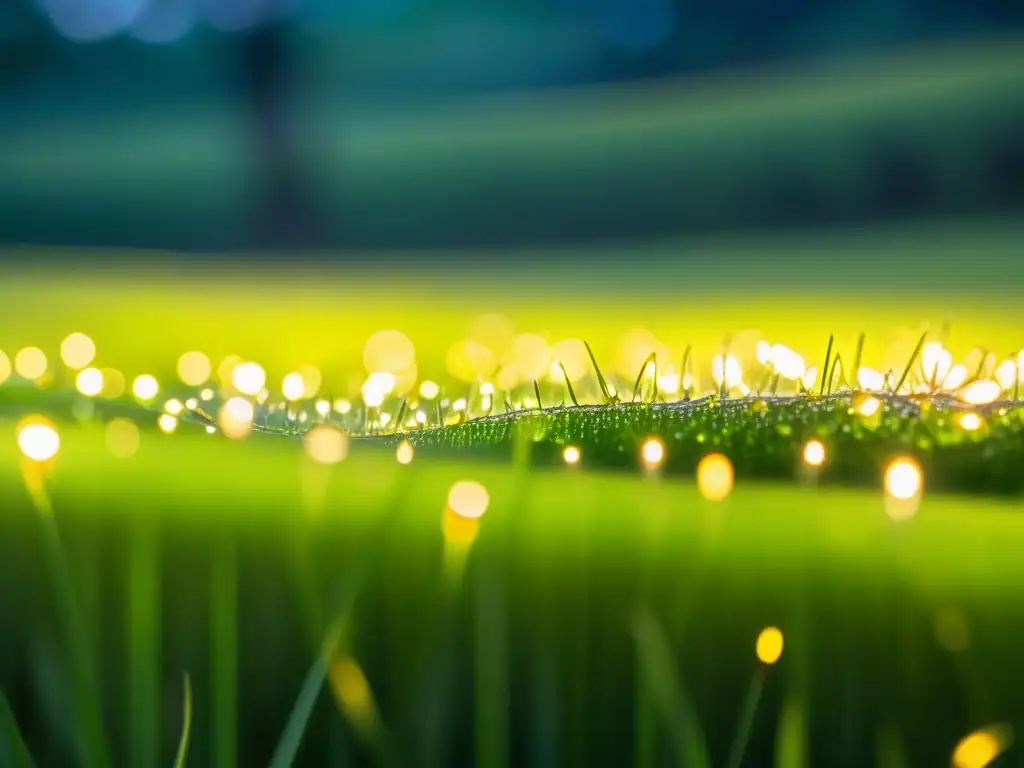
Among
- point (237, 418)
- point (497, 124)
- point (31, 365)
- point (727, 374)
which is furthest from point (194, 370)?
point (497, 124)

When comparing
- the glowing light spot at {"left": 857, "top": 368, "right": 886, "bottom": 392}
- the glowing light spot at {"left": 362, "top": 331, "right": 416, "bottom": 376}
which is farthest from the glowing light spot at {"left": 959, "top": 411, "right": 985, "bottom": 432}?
the glowing light spot at {"left": 362, "top": 331, "right": 416, "bottom": 376}

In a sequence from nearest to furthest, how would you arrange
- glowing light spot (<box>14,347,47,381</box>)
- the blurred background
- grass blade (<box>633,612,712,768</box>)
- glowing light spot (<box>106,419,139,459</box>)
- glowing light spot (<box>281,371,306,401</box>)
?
grass blade (<box>633,612,712,768</box>), glowing light spot (<box>106,419,139,459</box>), glowing light spot (<box>281,371,306,401</box>), glowing light spot (<box>14,347,47,381</box>), the blurred background

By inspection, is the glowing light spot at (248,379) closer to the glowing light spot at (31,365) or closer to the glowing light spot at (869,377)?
the glowing light spot at (31,365)

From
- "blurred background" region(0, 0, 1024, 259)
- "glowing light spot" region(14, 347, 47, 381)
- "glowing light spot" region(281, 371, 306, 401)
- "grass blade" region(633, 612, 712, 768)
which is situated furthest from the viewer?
"blurred background" region(0, 0, 1024, 259)

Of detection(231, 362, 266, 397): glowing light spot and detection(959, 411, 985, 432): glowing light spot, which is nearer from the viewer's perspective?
detection(959, 411, 985, 432): glowing light spot

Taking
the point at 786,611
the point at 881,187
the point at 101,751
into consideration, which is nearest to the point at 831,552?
the point at 786,611

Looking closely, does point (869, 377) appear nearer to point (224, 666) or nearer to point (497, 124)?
point (224, 666)

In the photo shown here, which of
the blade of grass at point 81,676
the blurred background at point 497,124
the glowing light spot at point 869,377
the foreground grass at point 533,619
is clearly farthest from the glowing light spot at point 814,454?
the blurred background at point 497,124

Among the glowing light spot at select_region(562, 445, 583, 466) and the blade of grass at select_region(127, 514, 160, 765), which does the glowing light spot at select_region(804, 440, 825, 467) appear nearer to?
the glowing light spot at select_region(562, 445, 583, 466)
